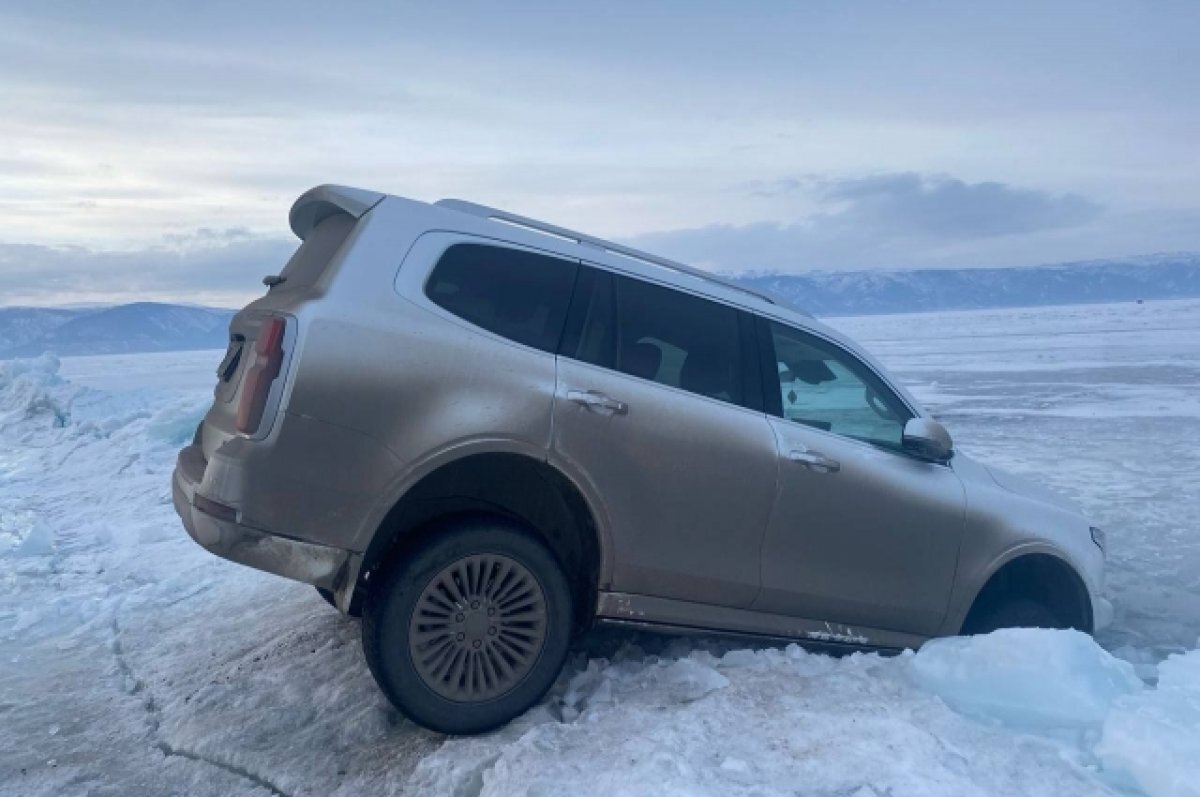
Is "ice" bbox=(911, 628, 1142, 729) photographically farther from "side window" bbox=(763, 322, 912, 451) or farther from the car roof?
the car roof

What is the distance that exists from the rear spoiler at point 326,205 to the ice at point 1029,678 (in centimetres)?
321

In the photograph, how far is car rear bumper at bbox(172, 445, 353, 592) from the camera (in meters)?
3.49

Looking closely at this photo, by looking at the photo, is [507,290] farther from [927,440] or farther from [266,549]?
[927,440]

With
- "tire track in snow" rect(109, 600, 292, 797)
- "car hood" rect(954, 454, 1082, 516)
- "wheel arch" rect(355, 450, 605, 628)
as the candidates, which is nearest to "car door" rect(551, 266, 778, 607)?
"wheel arch" rect(355, 450, 605, 628)

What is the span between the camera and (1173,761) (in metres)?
3.30

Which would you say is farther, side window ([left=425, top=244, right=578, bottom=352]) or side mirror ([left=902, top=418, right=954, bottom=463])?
side mirror ([left=902, top=418, right=954, bottom=463])

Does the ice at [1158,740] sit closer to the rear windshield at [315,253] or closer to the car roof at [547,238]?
the car roof at [547,238]

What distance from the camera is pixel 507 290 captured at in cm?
397

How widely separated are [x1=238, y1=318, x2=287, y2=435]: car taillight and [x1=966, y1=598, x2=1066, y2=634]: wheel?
3.90 metres

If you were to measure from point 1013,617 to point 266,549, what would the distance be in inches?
153

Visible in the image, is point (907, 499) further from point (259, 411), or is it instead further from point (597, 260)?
point (259, 411)

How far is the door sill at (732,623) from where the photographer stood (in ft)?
13.4

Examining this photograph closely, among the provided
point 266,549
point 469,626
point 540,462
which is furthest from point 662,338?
point 266,549

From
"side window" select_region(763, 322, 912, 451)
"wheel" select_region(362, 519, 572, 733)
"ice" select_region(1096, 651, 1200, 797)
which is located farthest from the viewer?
"side window" select_region(763, 322, 912, 451)
